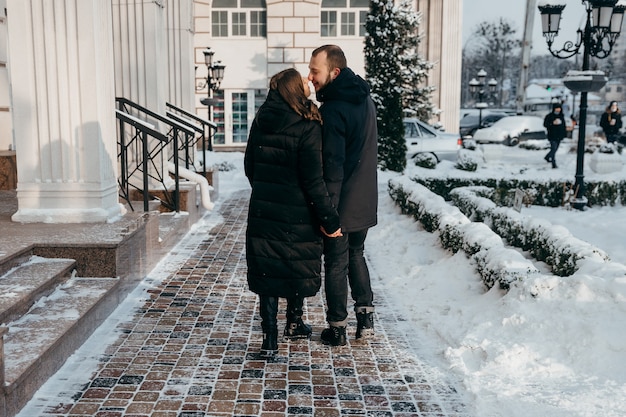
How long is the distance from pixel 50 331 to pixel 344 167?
7.06ft

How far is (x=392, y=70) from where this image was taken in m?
18.9

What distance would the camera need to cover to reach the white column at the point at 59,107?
6.16 meters

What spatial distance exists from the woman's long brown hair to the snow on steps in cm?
200

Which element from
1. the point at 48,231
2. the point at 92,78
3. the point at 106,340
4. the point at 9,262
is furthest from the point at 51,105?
the point at 106,340

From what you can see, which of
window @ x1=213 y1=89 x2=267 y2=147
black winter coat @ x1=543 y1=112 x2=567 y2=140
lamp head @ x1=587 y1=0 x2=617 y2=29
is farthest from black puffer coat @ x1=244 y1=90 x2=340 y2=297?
window @ x1=213 y1=89 x2=267 y2=147

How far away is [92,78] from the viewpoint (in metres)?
6.27

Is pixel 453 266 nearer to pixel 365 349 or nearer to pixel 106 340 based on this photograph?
pixel 365 349

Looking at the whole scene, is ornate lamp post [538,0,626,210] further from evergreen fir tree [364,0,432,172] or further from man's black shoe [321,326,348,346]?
man's black shoe [321,326,348,346]

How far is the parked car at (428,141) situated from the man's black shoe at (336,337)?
596 inches

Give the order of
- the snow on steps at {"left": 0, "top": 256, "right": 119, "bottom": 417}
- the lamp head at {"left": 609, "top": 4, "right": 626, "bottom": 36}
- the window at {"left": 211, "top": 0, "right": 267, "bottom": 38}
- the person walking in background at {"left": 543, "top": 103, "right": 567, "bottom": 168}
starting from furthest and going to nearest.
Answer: the window at {"left": 211, "top": 0, "right": 267, "bottom": 38} → the person walking in background at {"left": 543, "top": 103, "right": 567, "bottom": 168} → the lamp head at {"left": 609, "top": 4, "right": 626, "bottom": 36} → the snow on steps at {"left": 0, "top": 256, "right": 119, "bottom": 417}

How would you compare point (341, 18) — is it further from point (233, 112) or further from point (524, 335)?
point (524, 335)

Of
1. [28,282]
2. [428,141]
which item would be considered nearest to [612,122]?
[428,141]

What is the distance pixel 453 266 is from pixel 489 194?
542 centimetres

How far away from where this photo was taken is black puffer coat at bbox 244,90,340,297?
4324 millimetres
